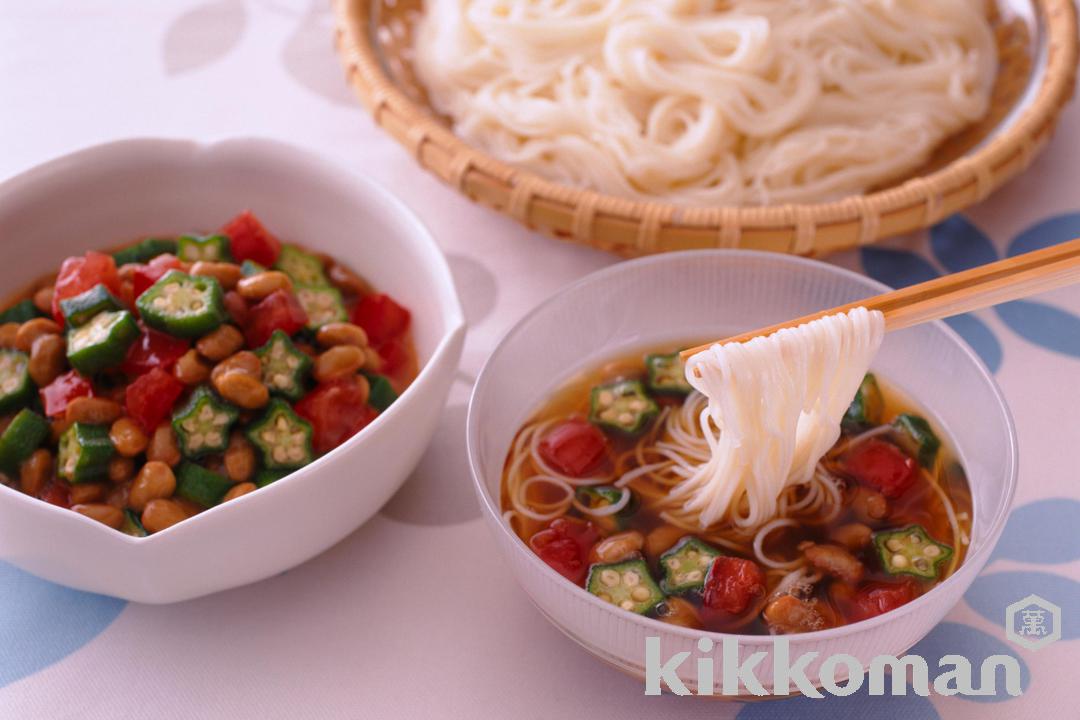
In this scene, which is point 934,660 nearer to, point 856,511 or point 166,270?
point 856,511

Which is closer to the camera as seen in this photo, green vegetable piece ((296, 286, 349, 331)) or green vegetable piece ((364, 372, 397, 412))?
green vegetable piece ((364, 372, 397, 412))

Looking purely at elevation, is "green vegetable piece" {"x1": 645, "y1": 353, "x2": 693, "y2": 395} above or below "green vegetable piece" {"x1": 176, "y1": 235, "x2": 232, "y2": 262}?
below

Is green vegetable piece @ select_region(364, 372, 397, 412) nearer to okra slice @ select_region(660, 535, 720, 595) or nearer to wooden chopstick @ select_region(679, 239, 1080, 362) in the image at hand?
okra slice @ select_region(660, 535, 720, 595)

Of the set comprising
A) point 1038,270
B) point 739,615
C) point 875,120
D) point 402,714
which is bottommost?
point 402,714

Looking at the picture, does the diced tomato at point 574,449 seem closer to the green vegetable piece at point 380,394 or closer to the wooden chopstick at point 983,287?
the green vegetable piece at point 380,394

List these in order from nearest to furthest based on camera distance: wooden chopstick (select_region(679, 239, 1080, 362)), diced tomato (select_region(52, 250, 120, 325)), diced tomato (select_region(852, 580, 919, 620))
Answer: wooden chopstick (select_region(679, 239, 1080, 362)), diced tomato (select_region(852, 580, 919, 620)), diced tomato (select_region(52, 250, 120, 325))

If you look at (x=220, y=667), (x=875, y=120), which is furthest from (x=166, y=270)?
(x=875, y=120)

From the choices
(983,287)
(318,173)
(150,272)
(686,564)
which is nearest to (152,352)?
(150,272)

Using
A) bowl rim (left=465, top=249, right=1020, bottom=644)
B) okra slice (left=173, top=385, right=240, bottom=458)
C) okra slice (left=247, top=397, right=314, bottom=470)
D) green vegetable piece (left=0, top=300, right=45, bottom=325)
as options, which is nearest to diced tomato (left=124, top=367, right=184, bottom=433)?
okra slice (left=173, top=385, right=240, bottom=458)
